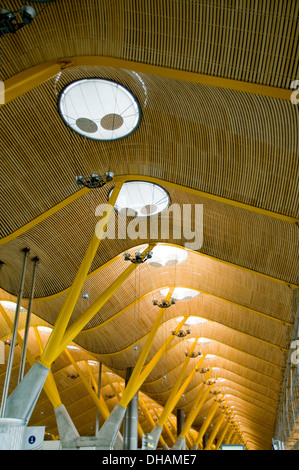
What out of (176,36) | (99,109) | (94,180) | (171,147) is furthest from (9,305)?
(176,36)

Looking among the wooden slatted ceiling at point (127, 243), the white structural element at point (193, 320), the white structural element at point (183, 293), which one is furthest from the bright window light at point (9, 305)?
the white structural element at point (193, 320)

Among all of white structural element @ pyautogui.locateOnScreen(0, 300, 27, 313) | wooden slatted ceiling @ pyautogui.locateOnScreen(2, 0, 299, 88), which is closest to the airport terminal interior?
wooden slatted ceiling @ pyautogui.locateOnScreen(2, 0, 299, 88)

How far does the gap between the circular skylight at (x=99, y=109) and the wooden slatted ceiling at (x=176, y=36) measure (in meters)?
3.74

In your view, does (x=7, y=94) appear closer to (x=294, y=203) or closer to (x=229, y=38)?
(x=229, y=38)

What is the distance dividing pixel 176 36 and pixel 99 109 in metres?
6.02

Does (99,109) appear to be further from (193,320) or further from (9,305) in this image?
(193,320)

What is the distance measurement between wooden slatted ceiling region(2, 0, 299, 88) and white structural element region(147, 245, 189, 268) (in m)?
17.1

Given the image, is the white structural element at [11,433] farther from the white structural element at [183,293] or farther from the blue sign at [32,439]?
the white structural element at [183,293]

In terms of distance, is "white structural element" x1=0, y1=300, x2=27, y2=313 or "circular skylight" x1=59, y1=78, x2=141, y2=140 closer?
"circular skylight" x1=59, y1=78, x2=141, y2=140

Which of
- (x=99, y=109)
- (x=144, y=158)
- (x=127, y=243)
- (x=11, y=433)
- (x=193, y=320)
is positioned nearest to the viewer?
(x=11, y=433)

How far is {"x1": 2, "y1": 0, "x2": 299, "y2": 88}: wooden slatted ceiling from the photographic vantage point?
935 centimetres

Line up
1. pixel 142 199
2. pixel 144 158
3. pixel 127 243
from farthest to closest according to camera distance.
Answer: pixel 127 243 → pixel 142 199 → pixel 144 158

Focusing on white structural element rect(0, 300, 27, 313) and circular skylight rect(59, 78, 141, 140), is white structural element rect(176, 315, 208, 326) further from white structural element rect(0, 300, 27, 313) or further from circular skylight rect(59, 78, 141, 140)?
circular skylight rect(59, 78, 141, 140)

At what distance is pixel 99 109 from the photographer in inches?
611
